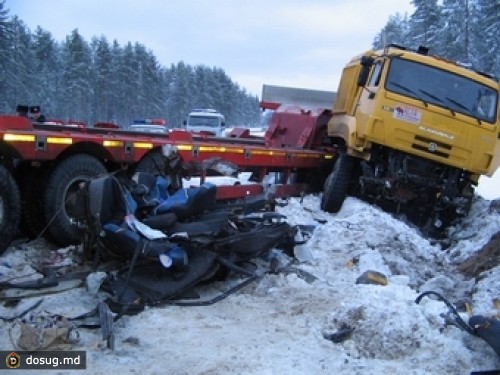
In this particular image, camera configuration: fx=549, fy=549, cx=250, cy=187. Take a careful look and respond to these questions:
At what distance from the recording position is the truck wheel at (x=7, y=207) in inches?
220

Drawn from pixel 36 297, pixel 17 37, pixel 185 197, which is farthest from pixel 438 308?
pixel 17 37

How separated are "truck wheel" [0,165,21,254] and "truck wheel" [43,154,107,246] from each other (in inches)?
16.0

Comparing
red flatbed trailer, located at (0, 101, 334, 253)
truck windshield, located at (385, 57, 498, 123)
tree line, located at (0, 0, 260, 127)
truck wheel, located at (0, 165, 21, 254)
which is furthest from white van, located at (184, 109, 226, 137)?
tree line, located at (0, 0, 260, 127)

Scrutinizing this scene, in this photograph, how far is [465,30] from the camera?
41.0 meters

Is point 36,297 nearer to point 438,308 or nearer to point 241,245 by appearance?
point 241,245

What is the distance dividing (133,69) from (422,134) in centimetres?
7582

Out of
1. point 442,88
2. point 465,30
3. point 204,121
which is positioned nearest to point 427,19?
point 465,30

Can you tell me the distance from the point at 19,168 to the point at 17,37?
207 feet

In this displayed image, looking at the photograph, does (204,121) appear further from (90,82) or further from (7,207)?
(90,82)

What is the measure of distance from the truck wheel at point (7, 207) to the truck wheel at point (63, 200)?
41 cm

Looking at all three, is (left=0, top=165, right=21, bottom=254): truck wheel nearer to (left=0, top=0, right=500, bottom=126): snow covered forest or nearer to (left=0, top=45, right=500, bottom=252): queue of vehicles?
(left=0, top=45, right=500, bottom=252): queue of vehicles

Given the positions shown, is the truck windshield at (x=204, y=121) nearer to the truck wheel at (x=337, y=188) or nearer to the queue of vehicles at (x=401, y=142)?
the queue of vehicles at (x=401, y=142)

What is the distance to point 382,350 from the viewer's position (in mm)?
3893

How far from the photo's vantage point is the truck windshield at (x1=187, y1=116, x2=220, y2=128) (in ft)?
92.0
